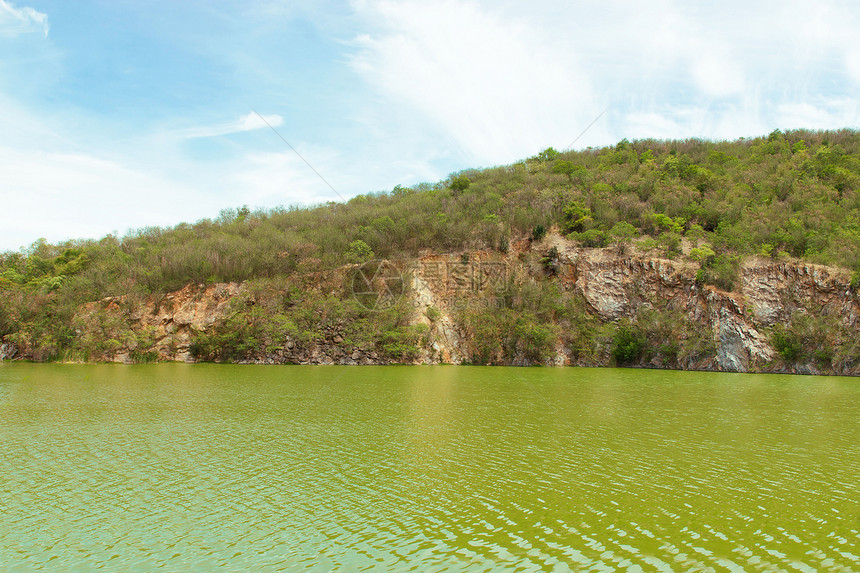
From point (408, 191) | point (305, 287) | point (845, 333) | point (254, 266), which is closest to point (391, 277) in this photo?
point (305, 287)

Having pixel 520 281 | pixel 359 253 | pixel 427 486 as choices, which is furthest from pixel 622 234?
pixel 427 486

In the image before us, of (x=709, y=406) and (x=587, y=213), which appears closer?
(x=709, y=406)

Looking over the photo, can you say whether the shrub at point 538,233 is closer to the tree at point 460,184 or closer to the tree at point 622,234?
the tree at point 622,234

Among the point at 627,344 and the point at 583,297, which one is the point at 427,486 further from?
the point at 583,297

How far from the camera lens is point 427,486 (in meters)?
11.2

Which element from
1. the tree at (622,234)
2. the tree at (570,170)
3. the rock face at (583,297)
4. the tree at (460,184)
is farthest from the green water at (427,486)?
the tree at (460,184)

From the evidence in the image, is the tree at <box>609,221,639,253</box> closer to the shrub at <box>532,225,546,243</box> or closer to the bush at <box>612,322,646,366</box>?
the shrub at <box>532,225,546,243</box>

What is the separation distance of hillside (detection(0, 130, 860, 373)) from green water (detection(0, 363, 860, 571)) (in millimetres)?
22757

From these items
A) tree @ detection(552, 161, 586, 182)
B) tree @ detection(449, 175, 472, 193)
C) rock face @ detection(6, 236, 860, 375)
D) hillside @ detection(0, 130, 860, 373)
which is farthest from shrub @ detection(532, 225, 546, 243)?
tree @ detection(449, 175, 472, 193)

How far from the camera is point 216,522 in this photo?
9281 millimetres

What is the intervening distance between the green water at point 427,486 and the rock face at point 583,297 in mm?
21462

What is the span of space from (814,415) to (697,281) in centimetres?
2725

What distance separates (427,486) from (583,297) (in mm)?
40251

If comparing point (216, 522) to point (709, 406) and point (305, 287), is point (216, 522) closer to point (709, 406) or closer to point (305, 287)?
point (709, 406)
